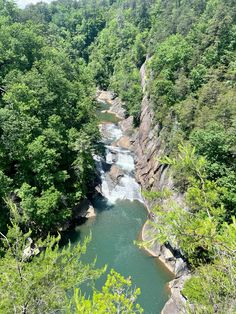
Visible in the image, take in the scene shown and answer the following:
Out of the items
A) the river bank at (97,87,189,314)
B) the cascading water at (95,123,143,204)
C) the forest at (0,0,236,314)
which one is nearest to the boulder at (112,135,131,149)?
the river bank at (97,87,189,314)

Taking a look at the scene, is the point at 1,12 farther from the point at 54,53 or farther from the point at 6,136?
the point at 6,136

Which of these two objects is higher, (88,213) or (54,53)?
(54,53)

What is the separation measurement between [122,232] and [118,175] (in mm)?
9384

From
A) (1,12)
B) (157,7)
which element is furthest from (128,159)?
(157,7)

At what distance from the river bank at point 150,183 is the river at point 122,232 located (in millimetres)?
639

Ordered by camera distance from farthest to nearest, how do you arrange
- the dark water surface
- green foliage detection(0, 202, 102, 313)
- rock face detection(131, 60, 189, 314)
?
the dark water surface
rock face detection(131, 60, 189, 314)
green foliage detection(0, 202, 102, 313)

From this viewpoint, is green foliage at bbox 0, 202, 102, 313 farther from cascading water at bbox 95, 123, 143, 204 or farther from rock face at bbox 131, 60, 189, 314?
cascading water at bbox 95, 123, 143, 204

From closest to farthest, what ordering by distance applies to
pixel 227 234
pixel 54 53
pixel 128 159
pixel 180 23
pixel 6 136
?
pixel 227 234 → pixel 6 136 → pixel 128 159 → pixel 54 53 → pixel 180 23

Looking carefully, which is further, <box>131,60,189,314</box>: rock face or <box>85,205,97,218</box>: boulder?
<box>85,205,97,218</box>: boulder

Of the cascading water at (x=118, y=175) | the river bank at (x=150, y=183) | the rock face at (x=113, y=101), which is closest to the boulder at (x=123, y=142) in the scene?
the river bank at (x=150, y=183)

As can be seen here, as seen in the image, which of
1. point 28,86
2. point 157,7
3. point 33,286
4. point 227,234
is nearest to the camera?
point 227,234

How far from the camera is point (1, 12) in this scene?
53031 mm

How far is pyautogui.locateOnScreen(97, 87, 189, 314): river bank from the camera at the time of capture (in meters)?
23.1

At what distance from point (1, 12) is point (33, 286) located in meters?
52.3
